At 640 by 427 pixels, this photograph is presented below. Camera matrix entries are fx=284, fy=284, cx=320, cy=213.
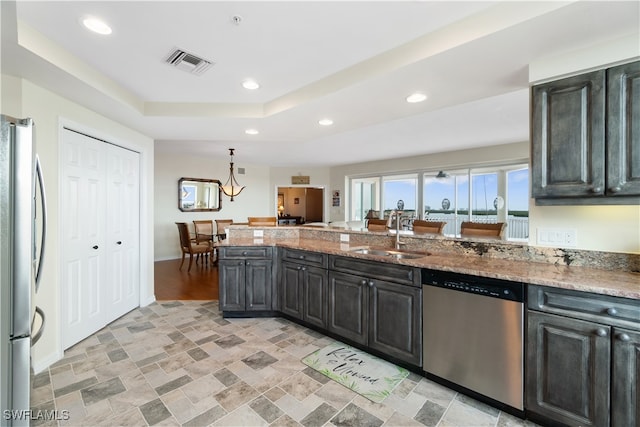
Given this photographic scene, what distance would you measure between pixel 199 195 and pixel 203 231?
1261 mm

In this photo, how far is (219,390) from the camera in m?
2.02

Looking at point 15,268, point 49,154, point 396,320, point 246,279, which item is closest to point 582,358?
point 396,320

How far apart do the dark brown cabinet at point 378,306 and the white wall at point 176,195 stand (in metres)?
5.11

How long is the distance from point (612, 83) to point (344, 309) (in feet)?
7.93

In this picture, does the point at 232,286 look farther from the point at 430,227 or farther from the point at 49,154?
the point at 430,227

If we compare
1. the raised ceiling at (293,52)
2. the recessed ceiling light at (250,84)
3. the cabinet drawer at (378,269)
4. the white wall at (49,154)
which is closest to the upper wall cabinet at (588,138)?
the raised ceiling at (293,52)

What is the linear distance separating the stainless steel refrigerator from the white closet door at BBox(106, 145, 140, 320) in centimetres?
223

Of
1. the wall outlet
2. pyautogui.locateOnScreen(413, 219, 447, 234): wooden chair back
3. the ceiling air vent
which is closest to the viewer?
the wall outlet

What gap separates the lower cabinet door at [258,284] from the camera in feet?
10.8

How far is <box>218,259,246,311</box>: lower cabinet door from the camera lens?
3.29m

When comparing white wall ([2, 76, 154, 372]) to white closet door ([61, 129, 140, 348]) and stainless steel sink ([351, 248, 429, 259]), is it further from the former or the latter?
stainless steel sink ([351, 248, 429, 259])

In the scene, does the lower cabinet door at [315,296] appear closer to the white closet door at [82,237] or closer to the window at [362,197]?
the white closet door at [82,237]

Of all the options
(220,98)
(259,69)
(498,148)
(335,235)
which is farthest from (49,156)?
(498,148)

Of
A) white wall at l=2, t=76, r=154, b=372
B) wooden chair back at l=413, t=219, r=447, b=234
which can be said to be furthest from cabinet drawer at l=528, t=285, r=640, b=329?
white wall at l=2, t=76, r=154, b=372
